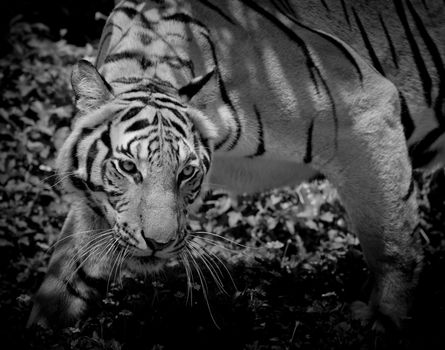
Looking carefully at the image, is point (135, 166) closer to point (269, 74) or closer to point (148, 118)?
point (148, 118)

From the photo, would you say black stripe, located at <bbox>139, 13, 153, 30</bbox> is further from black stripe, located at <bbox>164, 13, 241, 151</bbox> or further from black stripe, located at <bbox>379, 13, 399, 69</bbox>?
black stripe, located at <bbox>379, 13, 399, 69</bbox>

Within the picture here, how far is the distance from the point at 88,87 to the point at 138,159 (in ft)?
1.23

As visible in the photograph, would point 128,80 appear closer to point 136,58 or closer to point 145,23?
point 136,58

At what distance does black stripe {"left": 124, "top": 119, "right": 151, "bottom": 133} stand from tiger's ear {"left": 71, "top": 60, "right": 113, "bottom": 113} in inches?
7.3

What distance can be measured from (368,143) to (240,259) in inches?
42.1

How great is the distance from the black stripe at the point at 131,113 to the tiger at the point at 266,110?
0.04 m

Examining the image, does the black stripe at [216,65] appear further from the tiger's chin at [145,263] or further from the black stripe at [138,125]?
the tiger's chin at [145,263]

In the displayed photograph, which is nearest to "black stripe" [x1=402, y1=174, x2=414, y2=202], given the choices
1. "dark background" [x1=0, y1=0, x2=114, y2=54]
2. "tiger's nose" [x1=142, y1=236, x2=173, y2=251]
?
"tiger's nose" [x1=142, y1=236, x2=173, y2=251]

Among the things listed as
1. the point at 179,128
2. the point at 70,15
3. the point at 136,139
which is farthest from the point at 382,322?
the point at 70,15

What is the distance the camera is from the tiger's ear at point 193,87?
2.71m

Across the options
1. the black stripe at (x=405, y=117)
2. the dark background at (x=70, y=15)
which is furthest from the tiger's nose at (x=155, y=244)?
the dark background at (x=70, y=15)

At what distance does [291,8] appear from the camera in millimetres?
3273

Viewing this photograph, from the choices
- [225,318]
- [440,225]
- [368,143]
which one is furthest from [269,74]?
[440,225]

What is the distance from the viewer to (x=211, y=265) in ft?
9.75
